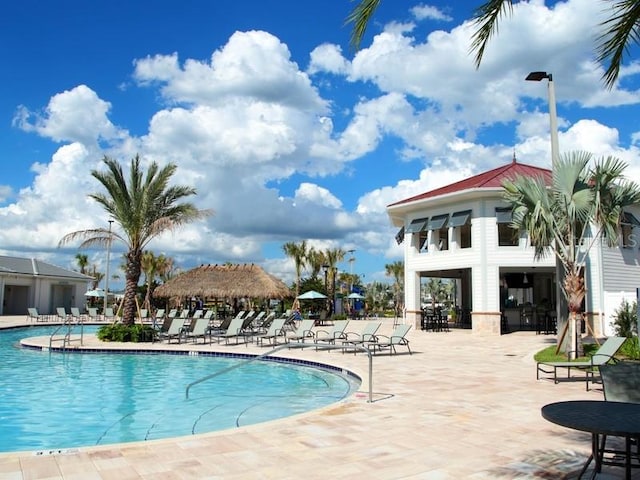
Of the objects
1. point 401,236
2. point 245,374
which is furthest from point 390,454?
point 401,236

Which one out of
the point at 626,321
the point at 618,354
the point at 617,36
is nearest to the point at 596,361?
the point at 618,354

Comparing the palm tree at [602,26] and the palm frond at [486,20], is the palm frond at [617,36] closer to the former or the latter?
the palm tree at [602,26]

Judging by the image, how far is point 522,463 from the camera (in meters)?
4.92

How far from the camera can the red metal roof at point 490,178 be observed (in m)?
23.6

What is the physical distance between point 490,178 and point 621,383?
794 inches

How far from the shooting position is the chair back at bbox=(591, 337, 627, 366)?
9328 millimetres

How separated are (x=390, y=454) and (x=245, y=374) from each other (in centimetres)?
877

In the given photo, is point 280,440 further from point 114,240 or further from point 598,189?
point 114,240

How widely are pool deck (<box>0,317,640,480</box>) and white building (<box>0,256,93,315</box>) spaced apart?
38.3m

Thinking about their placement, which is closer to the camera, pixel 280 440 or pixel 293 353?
pixel 280 440

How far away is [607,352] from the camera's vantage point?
9.58 meters

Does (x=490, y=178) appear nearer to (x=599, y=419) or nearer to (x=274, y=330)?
(x=274, y=330)

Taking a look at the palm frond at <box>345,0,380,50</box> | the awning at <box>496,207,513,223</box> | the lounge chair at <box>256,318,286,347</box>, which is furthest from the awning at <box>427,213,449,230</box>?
the palm frond at <box>345,0,380,50</box>

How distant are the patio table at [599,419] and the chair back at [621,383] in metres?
1.03
